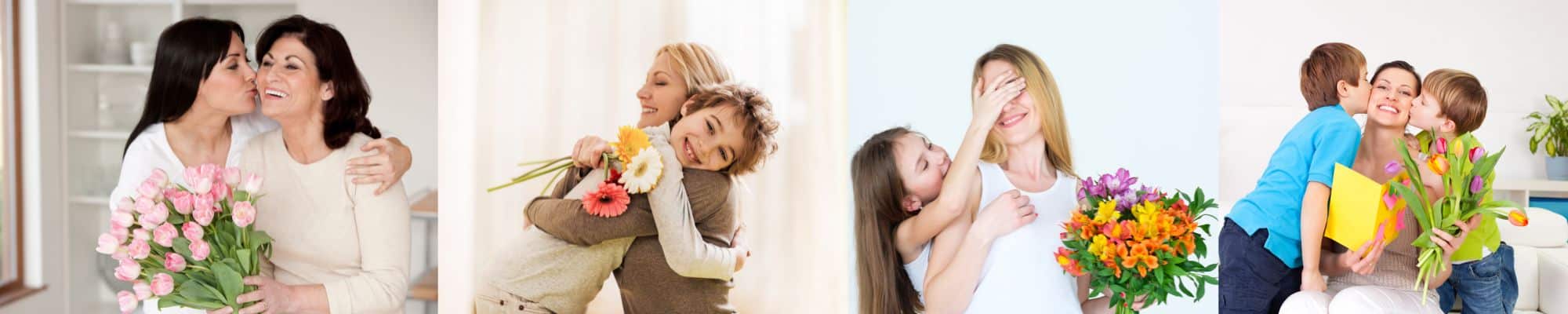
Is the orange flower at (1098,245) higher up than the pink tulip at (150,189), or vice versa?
the pink tulip at (150,189)

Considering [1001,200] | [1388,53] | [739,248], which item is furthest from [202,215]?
[1388,53]

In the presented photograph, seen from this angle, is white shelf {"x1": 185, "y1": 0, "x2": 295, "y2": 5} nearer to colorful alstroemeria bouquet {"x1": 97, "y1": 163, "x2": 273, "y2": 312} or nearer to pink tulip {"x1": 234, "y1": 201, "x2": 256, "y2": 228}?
colorful alstroemeria bouquet {"x1": 97, "y1": 163, "x2": 273, "y2": 312}

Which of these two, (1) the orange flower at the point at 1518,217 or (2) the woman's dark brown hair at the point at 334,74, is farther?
(2) the woman's dark brown hair at the point at 334,74

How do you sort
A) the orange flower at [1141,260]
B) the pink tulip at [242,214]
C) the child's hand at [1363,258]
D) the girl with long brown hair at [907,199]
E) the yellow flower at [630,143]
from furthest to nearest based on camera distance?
the yellow flower at [630,143] < the girl with long brown hair at [907,199] < the pink tulip at [242,214] < the orange flower at [1141,260] < the child's hand at [1363,258]

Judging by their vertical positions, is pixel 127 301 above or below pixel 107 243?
below

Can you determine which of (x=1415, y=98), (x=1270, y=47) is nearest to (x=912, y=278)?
(x=1270, y=47)

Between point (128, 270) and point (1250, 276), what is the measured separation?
9.86 ft

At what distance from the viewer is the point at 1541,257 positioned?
2.37 m

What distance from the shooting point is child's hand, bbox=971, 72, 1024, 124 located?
2637 millimetres

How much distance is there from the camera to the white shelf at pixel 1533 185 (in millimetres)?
2381

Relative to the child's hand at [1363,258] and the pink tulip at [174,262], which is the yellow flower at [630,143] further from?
the child's hand at [1363,258]

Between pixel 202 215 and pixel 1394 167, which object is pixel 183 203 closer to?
pixel 202 215

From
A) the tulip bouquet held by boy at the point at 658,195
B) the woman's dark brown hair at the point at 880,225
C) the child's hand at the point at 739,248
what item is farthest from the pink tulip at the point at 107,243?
the woman's dark brown hair at the point at 880,225

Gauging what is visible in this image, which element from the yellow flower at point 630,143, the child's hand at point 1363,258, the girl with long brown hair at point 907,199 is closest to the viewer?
the child's hand at point 1363,258
